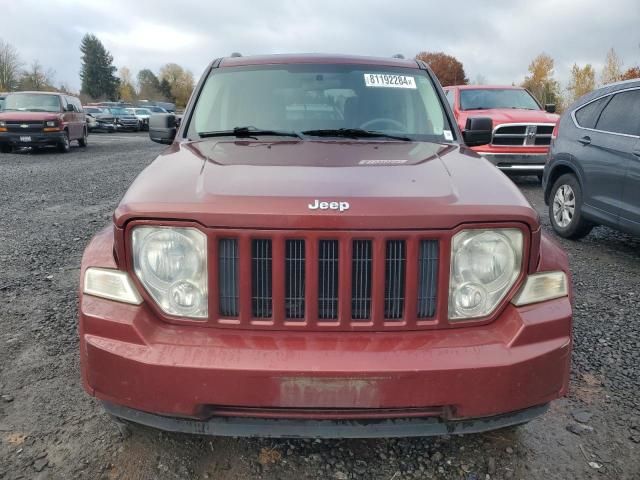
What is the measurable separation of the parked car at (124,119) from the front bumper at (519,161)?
2841 cm

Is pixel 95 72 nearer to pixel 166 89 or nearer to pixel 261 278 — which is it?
pixel 166 89

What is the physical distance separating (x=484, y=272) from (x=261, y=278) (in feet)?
2.75

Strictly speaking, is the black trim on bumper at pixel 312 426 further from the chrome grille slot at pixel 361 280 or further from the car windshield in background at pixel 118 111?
the car windshield in background at pixel 118 111

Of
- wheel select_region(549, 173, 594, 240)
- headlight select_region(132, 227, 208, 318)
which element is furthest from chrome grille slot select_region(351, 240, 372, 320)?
wheel select_region(549, 173, 594, 240)

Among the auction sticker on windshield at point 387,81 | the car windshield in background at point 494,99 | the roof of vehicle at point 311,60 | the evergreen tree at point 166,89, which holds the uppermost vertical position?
the evergreen tree at point 166,89

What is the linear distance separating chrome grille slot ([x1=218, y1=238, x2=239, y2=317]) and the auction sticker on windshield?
6.41 ft

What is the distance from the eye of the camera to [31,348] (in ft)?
11.5

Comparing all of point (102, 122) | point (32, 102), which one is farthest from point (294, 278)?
point (102, 122)

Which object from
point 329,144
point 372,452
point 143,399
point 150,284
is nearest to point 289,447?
point 372,452

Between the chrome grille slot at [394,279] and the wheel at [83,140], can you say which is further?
the wheel at [83,140]

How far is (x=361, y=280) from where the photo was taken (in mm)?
2051

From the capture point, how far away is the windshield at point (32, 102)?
1769cm

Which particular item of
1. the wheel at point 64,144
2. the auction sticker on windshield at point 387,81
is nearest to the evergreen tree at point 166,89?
the wheel at point 64,144

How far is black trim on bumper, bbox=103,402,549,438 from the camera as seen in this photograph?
203 centimetres
